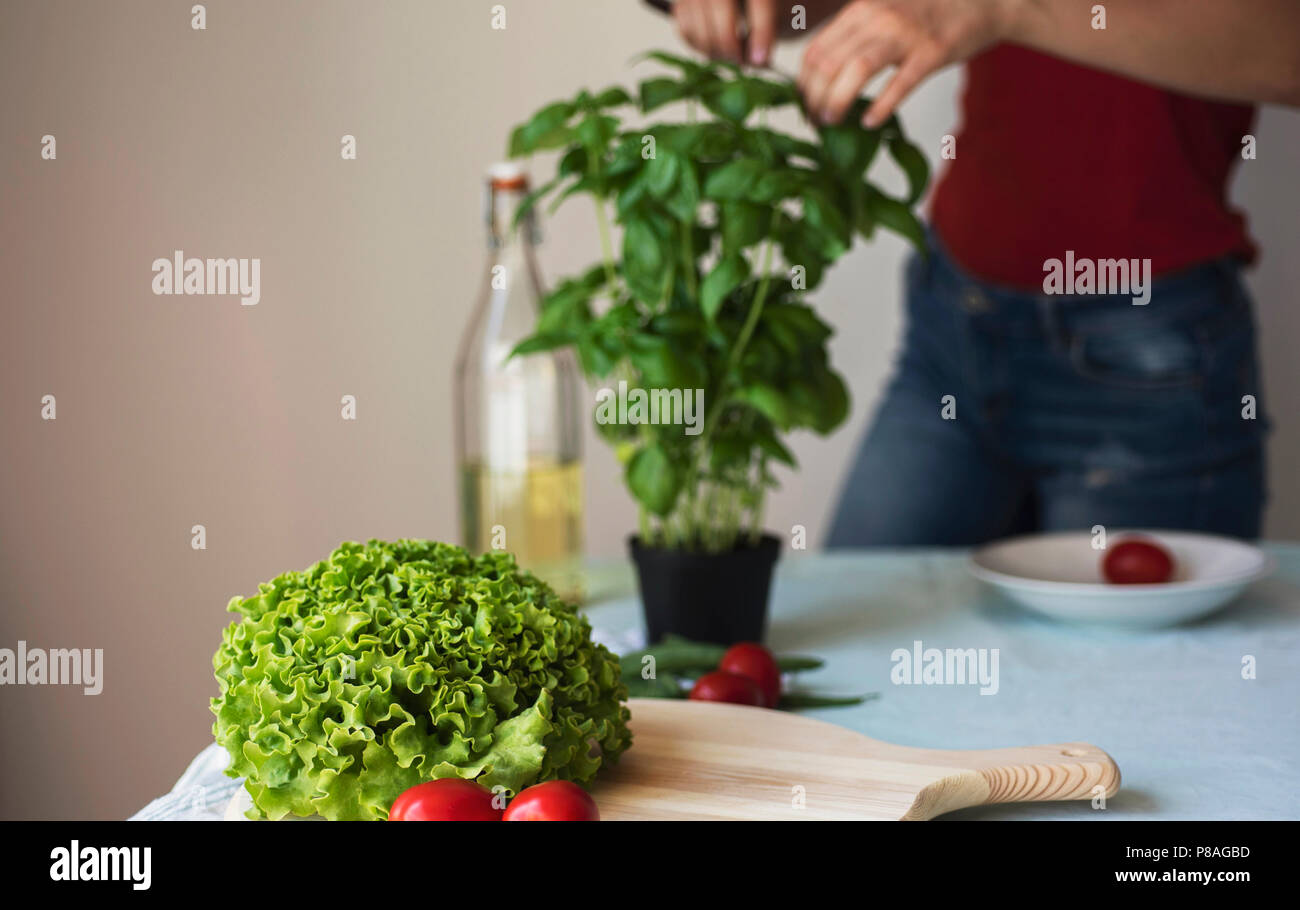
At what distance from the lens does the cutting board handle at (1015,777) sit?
0.69 m

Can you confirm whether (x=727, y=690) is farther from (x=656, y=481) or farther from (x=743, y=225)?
(x=743, y=225)

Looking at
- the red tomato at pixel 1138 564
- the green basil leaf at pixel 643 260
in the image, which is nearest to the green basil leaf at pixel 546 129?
the green basil leaf at pixel 643 260

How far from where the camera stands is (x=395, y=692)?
2.12ft

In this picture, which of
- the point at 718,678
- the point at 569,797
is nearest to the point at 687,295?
the point at 718,678

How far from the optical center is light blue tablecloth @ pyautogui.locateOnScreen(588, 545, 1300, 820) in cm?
79

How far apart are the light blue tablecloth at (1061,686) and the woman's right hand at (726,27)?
59 cm

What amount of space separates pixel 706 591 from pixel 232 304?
122cm

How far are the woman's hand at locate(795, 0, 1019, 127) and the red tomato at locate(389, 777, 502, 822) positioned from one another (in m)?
0.67

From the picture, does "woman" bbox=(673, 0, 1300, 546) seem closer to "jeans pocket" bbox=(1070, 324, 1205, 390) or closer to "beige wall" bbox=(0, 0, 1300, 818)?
"jeans pocket" bbox=(1070, 324, 1205, 390)

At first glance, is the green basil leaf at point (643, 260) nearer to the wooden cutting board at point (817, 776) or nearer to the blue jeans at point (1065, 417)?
the wooden cutting board at point (817, 776)

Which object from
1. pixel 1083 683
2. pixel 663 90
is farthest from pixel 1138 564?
pixel 663 90

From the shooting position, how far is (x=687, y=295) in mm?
1060

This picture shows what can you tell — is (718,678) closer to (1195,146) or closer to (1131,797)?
(1131,797)
